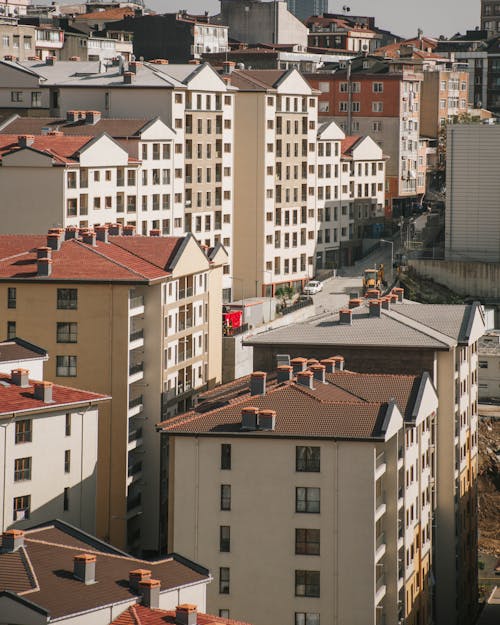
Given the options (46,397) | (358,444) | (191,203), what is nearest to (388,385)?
(358,444)

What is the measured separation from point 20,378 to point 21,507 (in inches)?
211

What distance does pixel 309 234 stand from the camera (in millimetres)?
147875

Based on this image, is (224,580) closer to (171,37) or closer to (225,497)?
(225,497)

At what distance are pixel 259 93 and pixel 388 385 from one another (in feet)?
206

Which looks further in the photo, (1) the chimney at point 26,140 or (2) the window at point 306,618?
(1) the chimney at point 26,140

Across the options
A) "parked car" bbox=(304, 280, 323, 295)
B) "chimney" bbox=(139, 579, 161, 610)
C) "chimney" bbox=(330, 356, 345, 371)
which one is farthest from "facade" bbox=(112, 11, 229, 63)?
"chimney" bbox=(139, 579, 161, 610)

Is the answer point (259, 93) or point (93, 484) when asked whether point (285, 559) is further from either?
point (259, 93)

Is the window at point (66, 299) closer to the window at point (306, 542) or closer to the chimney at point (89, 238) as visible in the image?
the chimney at point (89, 238)

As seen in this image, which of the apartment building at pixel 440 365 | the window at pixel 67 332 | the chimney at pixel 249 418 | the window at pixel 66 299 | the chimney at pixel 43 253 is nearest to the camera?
the chimney at pixel 249 418

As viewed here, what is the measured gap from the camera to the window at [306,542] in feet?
231

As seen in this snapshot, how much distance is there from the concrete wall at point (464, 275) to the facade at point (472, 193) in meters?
1.53

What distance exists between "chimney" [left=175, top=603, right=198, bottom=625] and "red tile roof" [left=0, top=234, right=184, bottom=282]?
112ft

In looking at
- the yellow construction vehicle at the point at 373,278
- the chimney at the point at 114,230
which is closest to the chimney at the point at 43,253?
the chimney at the point at 114,230

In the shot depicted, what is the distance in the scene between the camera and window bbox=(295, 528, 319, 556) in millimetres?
70312
